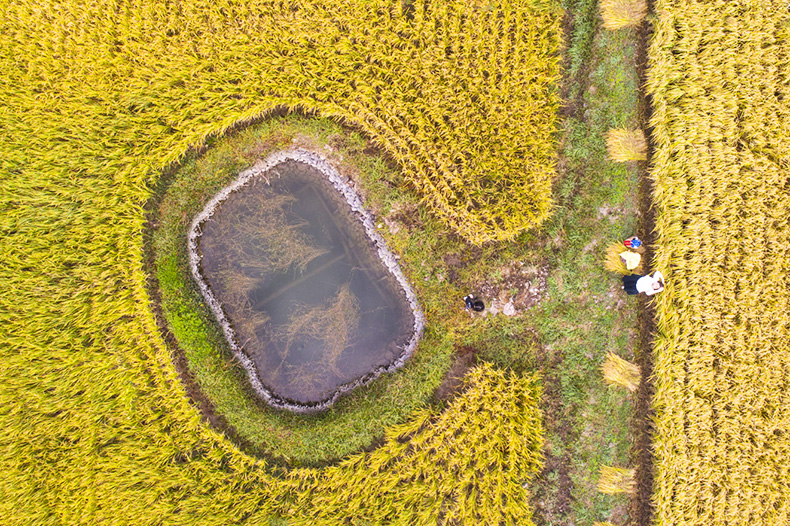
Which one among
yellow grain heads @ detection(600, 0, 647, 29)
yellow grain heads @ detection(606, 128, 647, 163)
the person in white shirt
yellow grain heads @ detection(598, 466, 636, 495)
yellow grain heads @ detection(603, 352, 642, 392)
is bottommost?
yellow grain heads @ detection(598, 466, 636, 495)

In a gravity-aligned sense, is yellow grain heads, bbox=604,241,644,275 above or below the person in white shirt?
above

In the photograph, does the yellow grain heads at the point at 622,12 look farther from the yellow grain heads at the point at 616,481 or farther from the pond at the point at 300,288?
the yellow grain heads at the point at 616,481

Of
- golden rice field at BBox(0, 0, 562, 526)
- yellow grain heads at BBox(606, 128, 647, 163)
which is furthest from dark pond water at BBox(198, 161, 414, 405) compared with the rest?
yellow grain heads at BBox(606, 128, 647, 163)

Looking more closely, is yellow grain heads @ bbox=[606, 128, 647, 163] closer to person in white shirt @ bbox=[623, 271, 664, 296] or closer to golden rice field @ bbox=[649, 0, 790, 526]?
golden rice field @ bbox=[649, 0, 790, 526]

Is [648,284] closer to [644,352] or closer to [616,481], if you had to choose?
[644,352]

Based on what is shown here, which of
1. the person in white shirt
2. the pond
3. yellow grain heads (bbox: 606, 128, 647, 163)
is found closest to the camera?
the person in white shirt

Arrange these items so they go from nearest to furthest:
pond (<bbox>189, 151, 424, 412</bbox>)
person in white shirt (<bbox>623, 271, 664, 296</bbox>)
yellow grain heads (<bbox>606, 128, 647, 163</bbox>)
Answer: person in white shirt (<bbox>623, 271, 664, 296</bbox>) → yellow grain heads (<bbox>606, 128, 647, 163</bbox>) → pond (<bbox>189, 151, 424, 412</bbox>)
